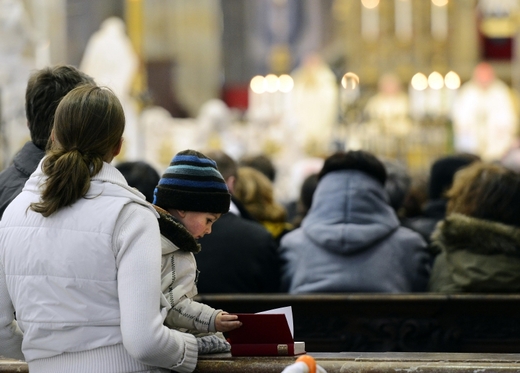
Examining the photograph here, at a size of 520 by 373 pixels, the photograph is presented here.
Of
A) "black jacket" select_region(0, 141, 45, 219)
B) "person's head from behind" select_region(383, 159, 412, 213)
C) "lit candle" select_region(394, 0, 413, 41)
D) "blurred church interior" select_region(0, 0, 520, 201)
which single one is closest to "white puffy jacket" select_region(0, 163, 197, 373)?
"black jacket" select_region(0, 141, 45, 219)

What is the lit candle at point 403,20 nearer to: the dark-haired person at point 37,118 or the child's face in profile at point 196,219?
the dark-haired person at point 37,118

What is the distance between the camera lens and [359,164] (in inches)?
153

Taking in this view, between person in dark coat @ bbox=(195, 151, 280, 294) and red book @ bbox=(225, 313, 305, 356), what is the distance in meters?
1.46

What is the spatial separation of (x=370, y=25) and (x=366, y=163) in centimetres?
1569

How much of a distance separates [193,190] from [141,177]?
68.5 inches

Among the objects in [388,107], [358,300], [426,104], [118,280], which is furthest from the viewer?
[388,107]

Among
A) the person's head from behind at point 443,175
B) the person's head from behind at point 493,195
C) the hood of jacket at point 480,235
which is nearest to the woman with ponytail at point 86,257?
the hood of jacket at point 480,235

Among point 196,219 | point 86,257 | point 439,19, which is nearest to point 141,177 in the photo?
point 196,219

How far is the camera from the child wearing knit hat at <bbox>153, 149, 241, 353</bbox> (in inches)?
89.4

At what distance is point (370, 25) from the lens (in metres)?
19.1

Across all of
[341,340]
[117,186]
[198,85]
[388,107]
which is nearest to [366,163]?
[341,340]

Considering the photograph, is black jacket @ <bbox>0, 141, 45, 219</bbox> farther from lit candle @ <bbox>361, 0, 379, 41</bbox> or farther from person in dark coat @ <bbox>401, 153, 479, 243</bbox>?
lit candle @ <bbox>361, 0, 379, 41</bbox>

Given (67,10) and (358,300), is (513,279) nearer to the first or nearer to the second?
(358,300)

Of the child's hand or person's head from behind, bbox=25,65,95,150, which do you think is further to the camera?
person's head from behind, bbox=25,65,95,150
